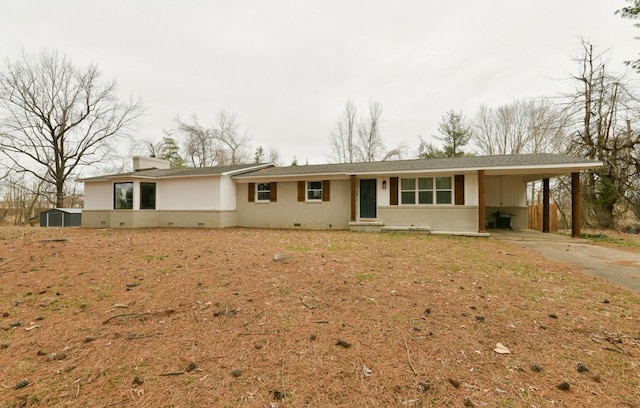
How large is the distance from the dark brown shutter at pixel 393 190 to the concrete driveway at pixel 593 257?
454cm

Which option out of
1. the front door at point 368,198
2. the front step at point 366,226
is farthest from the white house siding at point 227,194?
the front door at point 368,198

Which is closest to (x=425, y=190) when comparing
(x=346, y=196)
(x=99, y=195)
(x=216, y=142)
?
(x=346, y=196)

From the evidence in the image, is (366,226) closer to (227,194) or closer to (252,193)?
(252,193)

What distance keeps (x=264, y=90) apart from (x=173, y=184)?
11.4m

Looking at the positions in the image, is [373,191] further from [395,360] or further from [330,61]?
[395,360]

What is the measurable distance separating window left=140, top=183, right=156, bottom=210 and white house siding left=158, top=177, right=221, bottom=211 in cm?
23

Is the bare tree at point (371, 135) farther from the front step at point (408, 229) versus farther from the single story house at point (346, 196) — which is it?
the front step at point (408, 229)

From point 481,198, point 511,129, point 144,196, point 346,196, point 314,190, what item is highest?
point 511,129

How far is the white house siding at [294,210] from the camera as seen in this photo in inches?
572

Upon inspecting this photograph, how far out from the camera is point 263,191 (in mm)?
16109

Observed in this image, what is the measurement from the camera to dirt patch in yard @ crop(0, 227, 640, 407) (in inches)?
80.1

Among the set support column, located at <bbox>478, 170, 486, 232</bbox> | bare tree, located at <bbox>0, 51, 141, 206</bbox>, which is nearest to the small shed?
bare tree, located at <bbox>0, 51, 141, 206</bbox>

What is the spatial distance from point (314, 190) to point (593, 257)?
10.9 m

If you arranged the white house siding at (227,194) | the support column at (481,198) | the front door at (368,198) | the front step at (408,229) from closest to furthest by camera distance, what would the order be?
the support column at (481,198)
the front step at (408,229)
the front door at (368,198)
the white house siding at (227,194)
